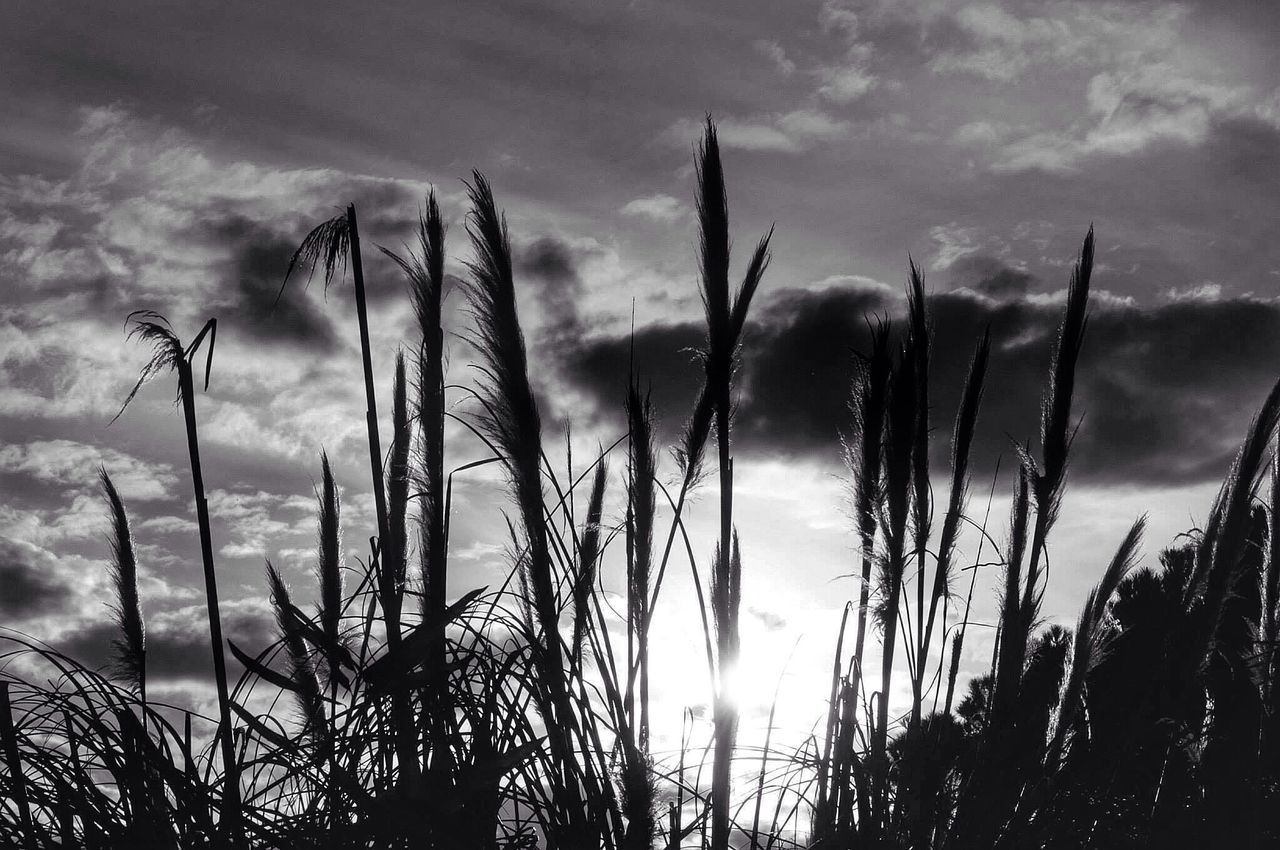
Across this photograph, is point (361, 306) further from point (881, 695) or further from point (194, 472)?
point (881, 695)

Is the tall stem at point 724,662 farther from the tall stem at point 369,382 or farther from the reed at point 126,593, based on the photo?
the reed at point 126,593

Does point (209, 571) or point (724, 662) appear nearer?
point (724, 662)

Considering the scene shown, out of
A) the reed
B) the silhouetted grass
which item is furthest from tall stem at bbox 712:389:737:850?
the reed

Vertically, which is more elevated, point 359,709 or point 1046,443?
point 1046,443

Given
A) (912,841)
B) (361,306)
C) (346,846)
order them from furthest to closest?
1. (361,306)
2. (912,841)
3. (346,846)

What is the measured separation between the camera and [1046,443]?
3.29 meters

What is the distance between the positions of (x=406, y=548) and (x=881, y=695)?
1.62 m

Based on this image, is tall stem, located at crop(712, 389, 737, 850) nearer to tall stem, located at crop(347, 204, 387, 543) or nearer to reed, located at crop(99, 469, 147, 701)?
tall stem, located at crop(347, 204, 387, 543)

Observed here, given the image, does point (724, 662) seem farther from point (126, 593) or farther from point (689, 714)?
point (126, 593)

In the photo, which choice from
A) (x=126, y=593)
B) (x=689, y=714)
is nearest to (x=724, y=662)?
(x=689, y=714)

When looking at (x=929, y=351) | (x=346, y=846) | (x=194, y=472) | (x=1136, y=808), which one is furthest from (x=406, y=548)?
(x=1136, y=808)

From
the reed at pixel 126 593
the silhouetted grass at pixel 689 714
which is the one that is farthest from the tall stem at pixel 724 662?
the reed at pixel 126 593

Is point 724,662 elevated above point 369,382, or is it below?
below

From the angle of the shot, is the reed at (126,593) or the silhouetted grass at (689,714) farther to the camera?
the reed at (126,593)
